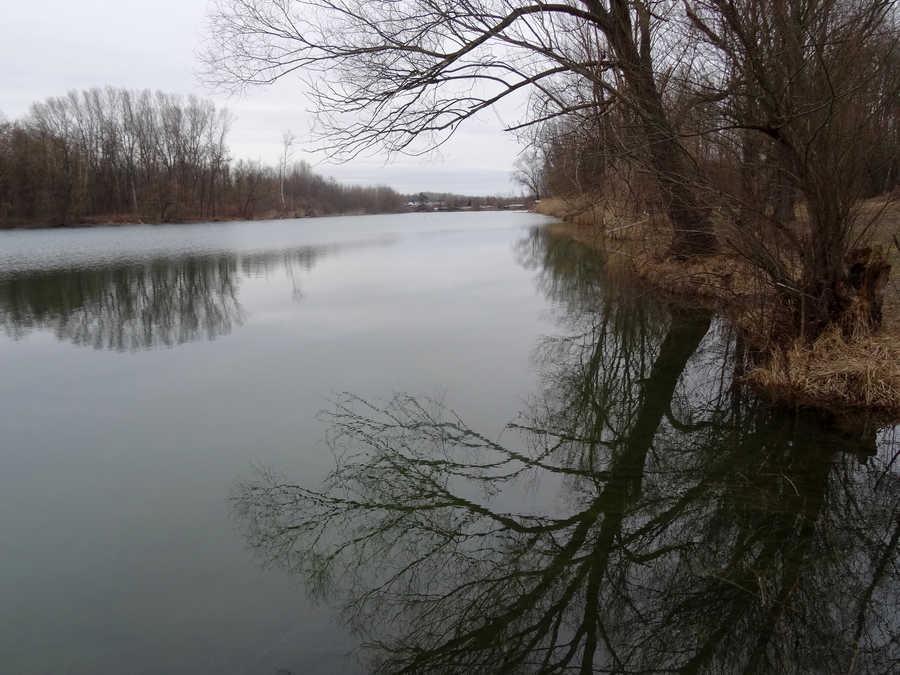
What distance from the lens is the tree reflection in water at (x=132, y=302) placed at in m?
9.75

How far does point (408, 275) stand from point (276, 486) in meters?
11.7

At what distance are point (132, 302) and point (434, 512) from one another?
1049 centimetres

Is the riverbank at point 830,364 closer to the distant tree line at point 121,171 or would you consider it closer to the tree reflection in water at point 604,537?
the tree reflection in water at point 604,537

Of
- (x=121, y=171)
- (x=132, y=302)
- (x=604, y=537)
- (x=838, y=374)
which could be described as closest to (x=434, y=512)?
(x=604, y=537)

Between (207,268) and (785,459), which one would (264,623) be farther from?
(207,268)

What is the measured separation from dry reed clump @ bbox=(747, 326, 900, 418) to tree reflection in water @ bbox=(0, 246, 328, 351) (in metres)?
7.58

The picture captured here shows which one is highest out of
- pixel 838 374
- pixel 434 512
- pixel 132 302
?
pixel 838 374

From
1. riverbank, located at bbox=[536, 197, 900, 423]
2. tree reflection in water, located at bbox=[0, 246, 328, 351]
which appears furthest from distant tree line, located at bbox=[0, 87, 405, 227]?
riverbank, located at bbox=[536, 197, 900, 423]

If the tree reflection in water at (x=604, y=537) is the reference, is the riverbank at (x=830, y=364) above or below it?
above

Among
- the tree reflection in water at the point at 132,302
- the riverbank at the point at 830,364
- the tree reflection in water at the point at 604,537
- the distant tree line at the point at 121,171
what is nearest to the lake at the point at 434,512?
the tree reflection in water at the point at 604,537

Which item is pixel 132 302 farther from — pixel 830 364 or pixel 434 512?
pixel 830 364

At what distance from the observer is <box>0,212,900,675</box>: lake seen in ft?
9.84

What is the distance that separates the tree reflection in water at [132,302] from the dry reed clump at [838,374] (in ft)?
24.9

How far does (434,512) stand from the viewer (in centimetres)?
419
